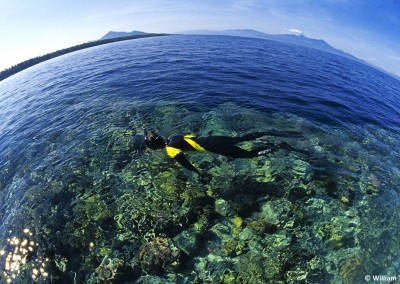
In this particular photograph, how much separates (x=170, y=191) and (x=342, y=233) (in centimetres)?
586

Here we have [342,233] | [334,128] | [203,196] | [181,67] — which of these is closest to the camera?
[342,233]

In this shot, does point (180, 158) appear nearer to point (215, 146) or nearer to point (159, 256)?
point (215, 146)

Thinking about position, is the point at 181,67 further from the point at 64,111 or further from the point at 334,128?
the point at 334,128

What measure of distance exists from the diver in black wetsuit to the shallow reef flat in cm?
36

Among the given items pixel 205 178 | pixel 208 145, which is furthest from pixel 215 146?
pixel 205 178

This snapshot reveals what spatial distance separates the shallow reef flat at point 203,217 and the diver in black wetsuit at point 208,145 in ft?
1.18

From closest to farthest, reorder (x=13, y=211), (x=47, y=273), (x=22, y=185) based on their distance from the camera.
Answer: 1. (x=47, y=273)
2. (x=13, y=211)
3. (x=22, y=185)

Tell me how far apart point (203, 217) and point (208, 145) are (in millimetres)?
3905

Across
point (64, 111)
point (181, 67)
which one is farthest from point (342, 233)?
point (181, 67)

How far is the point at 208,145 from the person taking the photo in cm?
1184

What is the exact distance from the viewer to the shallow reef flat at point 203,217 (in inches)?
294

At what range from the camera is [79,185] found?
35.2ft
